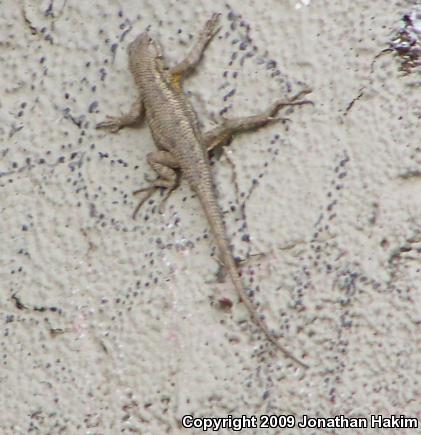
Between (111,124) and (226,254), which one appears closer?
(226,254)

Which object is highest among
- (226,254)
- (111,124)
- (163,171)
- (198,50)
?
(198,50)

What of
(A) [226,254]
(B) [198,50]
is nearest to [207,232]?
(A) [226,254]

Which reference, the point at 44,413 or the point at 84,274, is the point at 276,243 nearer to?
the point at 84,274

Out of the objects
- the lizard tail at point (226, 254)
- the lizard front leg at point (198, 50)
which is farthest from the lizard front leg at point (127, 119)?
the lizard tail at point (226, 254)

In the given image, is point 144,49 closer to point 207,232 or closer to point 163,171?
point 163,171

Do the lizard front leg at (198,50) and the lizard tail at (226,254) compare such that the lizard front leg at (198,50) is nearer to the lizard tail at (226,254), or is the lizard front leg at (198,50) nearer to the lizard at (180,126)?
the lizard at (180,126)

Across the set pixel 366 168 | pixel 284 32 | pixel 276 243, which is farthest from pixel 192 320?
pixel 284 32
